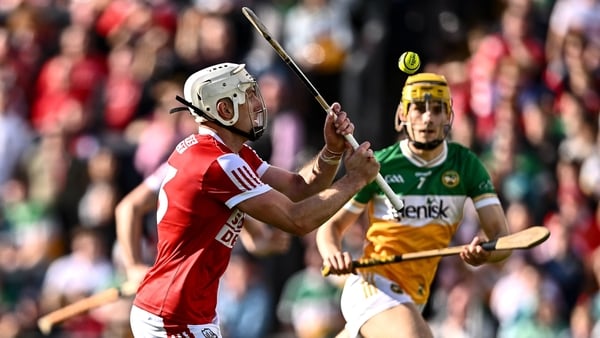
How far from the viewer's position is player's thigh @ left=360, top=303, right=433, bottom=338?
766 cm

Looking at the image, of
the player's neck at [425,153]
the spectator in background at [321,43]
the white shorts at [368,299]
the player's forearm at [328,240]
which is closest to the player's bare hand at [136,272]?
the player's forearm at [328,240]

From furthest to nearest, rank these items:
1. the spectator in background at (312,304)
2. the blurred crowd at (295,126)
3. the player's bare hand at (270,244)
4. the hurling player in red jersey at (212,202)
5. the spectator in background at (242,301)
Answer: the spectator in background at (242,301), the spectator in background at (312,304), the blurred crowd at (295,126), the player's bare hand at (270,244), the hurling player in red jersey at (212,202)

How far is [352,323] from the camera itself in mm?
7938

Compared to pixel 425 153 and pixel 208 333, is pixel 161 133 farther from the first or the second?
pixel 208 333

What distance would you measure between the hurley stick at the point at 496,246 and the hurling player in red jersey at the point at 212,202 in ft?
3.17

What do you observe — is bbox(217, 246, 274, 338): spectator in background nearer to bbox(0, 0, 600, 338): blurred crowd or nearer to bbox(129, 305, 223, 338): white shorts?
bbox(0, 0, 600, 338): blurred crowd

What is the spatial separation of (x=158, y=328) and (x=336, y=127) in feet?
4.09

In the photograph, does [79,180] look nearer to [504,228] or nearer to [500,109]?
[500,109]

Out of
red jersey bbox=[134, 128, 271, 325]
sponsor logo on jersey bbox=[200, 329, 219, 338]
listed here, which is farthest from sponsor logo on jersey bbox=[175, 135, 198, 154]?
sponsor logo on jersey bbox=[200, 329, 219, 338]

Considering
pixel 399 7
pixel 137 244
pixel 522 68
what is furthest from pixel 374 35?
pixel 137 244

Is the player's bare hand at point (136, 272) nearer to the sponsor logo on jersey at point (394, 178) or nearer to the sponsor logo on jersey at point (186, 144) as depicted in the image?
the sponsor logo on jersey at point (394, 178)

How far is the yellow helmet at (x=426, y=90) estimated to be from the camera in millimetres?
7875

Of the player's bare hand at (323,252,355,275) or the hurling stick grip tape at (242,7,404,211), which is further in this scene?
the player's bare hand at (323,252,355,275)

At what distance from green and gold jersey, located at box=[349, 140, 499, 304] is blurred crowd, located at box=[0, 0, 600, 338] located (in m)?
2.87
